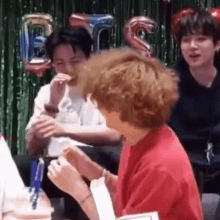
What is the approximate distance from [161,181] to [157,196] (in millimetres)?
31

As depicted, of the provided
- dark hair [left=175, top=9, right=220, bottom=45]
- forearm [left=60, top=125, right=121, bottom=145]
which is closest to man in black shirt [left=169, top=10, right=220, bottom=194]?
dark hair [left=175, top=9, right=220, bottom=45]

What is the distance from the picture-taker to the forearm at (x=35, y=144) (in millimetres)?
1940

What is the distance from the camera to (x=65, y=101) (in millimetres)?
1994

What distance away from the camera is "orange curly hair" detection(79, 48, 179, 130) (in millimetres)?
895

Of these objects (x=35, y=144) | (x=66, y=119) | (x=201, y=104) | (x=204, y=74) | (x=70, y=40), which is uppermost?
(x=70, y=40)

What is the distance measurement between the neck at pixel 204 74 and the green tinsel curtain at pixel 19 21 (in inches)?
23.5

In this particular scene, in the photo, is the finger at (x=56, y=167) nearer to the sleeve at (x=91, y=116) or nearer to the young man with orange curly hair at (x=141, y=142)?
the young man with orange curly hair at (x=141, y=142)

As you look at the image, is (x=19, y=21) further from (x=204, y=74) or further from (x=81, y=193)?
(x=81, y=193)

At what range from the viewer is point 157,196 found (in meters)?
0.86

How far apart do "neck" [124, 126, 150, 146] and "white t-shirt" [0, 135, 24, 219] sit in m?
0.36

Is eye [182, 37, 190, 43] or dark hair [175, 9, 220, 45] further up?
dark hair [175, 9, 220, 45]

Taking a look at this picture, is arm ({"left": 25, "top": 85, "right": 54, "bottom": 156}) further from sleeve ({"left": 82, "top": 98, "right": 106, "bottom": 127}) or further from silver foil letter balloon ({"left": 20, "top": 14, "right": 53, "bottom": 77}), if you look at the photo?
silver foil letter balloon ({"left": 20, "top": 14, "right": 53, "bottom": 77})

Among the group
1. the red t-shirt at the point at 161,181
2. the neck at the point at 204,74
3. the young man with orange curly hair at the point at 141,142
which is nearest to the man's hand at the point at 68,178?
the young man with orange curly hair at the point at 141,142

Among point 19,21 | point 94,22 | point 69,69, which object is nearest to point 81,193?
point 69,69
